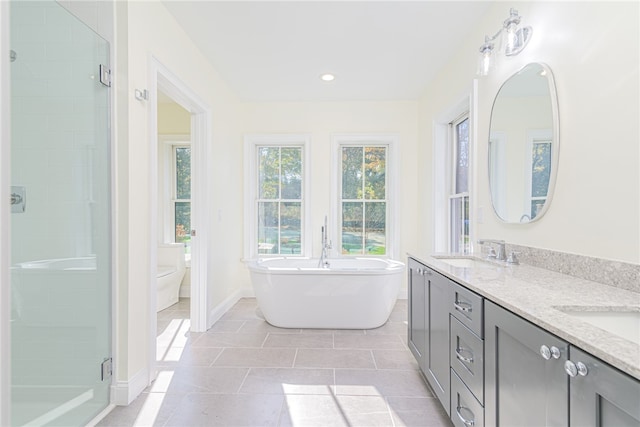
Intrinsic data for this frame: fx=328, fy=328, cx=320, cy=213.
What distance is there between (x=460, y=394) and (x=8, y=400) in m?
2.00

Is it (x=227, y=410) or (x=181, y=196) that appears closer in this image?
(x=227, y=410)

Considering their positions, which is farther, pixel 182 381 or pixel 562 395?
pixel 182 381

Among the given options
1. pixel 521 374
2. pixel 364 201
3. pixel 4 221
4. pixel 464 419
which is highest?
pixel 364 201

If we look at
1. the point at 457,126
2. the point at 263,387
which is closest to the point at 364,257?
the point at 457,126

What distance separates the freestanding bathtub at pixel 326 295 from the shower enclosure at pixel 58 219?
1.51 m

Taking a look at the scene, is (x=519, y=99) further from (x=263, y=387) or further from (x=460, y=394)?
(x=263, y=387)

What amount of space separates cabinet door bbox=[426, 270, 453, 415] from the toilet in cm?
308

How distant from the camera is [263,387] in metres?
2.16

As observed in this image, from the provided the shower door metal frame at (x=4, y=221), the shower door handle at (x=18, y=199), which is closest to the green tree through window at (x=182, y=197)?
the shower door handle at (x=18, y=199)

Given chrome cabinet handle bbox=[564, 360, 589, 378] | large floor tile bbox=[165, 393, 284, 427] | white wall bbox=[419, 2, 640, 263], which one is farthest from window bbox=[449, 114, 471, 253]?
chrome cabinet handle bbox=[564, 360, 589, 378]

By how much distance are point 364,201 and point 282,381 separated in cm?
267

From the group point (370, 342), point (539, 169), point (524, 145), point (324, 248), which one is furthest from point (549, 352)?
point (324, 248)

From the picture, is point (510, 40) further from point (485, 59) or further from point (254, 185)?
point (254, 185)

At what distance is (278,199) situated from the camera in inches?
175
